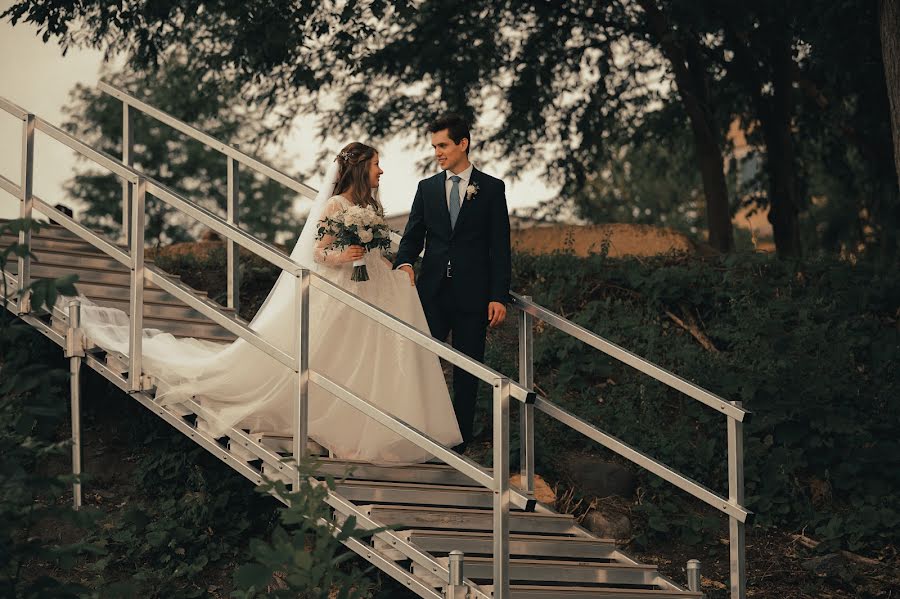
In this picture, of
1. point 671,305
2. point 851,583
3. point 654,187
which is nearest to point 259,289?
point 671,305

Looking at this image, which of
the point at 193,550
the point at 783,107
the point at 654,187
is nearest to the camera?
the point at 193,550

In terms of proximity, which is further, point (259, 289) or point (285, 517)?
point (259, 289)

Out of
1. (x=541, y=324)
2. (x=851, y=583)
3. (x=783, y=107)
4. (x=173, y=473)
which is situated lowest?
(x=851, y=583)

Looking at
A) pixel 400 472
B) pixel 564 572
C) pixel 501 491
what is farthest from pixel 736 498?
pixel 400 472

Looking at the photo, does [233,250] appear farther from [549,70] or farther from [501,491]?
[549,70]

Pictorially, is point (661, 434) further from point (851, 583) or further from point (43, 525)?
point (43, 525)

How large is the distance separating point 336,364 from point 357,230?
779mm

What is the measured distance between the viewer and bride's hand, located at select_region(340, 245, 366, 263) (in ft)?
24.0

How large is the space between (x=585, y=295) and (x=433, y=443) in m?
6.00

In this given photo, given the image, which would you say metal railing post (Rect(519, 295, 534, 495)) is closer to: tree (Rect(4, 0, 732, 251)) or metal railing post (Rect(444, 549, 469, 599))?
metal railing post (Rect(444, 549, 469, 599))

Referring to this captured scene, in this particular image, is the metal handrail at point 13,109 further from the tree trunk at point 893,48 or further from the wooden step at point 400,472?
the tree trunk at point 893,48

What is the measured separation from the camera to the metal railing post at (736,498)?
621 centimetres

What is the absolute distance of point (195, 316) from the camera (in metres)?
9.10

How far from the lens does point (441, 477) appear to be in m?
7.04
